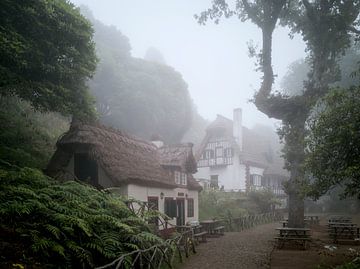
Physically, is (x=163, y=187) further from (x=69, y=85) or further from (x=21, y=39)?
(x=21, y=39)

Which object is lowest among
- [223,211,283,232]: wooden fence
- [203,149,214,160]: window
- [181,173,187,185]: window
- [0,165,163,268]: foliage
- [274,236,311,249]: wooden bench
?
[223,211,283,232]: wooden fence

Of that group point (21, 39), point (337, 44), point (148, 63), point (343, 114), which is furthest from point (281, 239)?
point (148, 63)

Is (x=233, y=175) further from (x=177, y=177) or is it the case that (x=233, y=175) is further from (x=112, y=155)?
(x=112, y=155)

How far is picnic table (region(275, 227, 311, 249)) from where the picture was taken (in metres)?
16.8

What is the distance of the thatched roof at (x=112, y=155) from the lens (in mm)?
17280

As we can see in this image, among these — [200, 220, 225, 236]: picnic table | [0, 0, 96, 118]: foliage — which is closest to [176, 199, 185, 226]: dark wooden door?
[200, 220, 225, 236]: picnic table

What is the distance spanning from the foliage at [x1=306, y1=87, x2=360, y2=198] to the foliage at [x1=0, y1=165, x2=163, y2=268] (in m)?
6.61

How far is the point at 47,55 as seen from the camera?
18719 millimetres

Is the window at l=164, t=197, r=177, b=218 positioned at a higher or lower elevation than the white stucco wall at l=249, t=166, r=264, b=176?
lower

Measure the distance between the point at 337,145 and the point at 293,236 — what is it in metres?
7.28

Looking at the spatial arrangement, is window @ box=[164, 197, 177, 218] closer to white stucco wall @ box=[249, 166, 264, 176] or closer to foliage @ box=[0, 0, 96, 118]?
foliage @ box=[0, 0, 96, 118]

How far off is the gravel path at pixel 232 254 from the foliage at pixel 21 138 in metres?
9.36

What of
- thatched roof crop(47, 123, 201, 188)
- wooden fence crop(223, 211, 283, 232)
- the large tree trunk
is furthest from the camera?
wooden fence crop(223, 211, 283, 232)

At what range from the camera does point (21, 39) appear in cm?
1680
